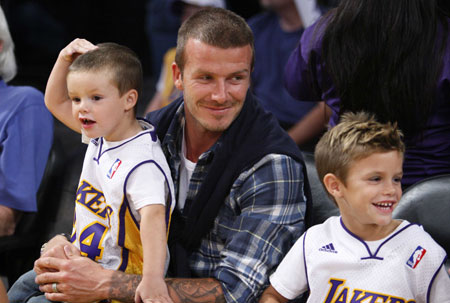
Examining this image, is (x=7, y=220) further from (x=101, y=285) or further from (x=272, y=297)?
(x=272, y=297)

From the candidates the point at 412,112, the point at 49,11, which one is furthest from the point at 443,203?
the point at 49,11

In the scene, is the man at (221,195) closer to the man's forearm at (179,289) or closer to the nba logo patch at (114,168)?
the man's forearm at (179,289)

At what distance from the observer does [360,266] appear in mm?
2055

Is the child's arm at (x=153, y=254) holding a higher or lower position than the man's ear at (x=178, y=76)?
lower

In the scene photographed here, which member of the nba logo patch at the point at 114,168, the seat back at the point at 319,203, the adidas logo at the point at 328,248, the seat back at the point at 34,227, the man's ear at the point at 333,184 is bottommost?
the seat back at the point at 34,227

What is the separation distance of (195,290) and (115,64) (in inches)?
27.1

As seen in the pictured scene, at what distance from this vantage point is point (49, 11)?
7.79 meters

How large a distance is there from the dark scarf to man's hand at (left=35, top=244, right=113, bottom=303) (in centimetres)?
26

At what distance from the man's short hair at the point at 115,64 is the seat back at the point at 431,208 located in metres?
0.87

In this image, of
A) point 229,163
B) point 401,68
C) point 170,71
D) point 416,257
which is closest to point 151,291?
point 229,163

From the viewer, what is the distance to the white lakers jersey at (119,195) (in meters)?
2.23

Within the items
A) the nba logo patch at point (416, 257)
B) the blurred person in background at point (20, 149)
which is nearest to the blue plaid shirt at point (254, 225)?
the nba logo patch at point (416, 257)

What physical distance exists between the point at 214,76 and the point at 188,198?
386 millimetres

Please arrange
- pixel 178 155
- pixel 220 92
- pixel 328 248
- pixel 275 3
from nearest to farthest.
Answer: pixel 328 248
pixel 220 92
pixel 178 155
pixel 275 3
